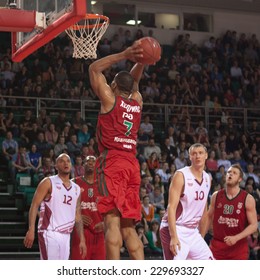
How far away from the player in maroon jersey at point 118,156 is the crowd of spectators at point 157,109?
253 inches

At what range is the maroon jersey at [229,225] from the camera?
8.50 metres

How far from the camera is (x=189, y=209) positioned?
7871mm

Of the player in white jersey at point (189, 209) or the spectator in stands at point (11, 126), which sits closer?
the player in white jersey at point (189, 209)

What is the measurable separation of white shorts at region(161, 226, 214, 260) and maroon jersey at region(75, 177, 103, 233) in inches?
80.4

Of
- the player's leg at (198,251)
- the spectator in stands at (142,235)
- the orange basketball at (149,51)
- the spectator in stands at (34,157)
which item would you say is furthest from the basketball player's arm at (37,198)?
the spectator in stands at (34,157)

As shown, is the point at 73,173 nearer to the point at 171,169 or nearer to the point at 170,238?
the point at 171,169

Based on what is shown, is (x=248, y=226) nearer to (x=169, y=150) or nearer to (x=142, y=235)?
(x=142, y=235)

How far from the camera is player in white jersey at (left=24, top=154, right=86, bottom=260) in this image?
9.03 meters

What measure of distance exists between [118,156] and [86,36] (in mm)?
4171

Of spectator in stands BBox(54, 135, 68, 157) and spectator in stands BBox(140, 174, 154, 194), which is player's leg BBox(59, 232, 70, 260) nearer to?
spectator in stands BBox(140, 174, 154, 194)

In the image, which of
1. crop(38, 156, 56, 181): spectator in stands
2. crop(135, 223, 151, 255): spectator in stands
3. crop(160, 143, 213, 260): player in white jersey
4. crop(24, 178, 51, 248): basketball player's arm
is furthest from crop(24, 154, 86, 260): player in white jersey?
crop(38, 156, 56, 181): spectator in stands

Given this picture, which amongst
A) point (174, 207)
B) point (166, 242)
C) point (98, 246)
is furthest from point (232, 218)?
point (98, 246)

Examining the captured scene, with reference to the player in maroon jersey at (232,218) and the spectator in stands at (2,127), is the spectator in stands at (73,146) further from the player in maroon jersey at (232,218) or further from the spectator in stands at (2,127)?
the player in maroon jersey at (232,218)
